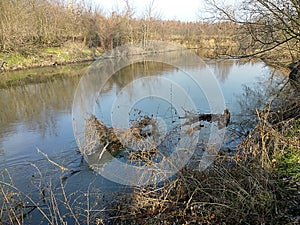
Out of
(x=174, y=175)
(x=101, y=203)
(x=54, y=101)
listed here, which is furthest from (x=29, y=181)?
(x=54, y=101)

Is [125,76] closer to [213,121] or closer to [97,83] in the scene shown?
[97,83]

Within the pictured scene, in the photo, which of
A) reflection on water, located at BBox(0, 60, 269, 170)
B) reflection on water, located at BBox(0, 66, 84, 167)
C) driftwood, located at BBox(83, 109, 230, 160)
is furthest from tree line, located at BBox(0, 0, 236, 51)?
driftwood, located at BBox(83, 109, 230, 160)

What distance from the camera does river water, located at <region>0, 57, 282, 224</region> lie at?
487cm

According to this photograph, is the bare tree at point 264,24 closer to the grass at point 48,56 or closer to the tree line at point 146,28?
the tree line at point 146,28

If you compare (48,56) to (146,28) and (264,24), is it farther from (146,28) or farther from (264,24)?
(264,24)

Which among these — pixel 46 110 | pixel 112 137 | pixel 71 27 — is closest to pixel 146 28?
pixel 71 27

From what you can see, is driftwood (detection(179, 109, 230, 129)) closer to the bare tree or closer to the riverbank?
the bare tree

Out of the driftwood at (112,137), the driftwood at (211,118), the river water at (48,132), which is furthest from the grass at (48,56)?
the driftwood at (211,118)

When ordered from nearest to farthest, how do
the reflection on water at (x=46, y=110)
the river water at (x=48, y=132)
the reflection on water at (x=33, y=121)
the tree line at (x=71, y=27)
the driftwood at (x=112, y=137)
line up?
the river water at (x=48, y=132)
the driftwood at (x=112, y=137)
the reflection on water at (x=33, y=121)
the reflection on water at (x=46, y=110)
the tree line at (x=71, y=27)

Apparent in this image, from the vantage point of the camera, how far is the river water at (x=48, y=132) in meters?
4.87

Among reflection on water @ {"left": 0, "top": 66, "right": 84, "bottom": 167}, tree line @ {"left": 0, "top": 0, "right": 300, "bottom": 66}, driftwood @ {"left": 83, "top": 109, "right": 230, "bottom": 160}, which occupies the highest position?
tree line @ {"left": 0, "top": 0, "right": 300, "bottom": 66}

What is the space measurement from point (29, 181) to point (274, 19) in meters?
7.77

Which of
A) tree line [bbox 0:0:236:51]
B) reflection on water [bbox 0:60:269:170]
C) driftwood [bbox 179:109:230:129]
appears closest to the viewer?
reflection on water [bbox 0:60:269:170]

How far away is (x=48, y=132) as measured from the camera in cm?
748
